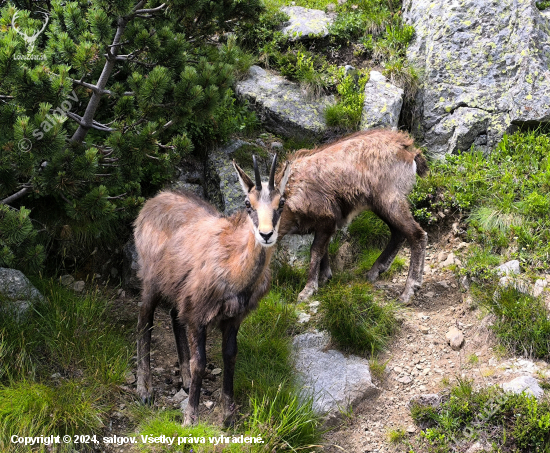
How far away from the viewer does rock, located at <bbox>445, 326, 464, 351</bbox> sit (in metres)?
6.21

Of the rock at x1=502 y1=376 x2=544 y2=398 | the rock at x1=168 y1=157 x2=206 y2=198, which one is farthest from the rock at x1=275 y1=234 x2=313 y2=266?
the rock at x1=502 y1=376 x2=544 y2=398

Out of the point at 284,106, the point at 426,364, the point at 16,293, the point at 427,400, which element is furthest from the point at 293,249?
the point at 16,293

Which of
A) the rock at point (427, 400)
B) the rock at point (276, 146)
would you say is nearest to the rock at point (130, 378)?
the rock at point (427, 400)

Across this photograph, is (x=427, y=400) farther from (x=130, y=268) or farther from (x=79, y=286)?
(x=79, y=286)

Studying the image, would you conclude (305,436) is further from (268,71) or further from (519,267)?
(268,71)

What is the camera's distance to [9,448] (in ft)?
14.9

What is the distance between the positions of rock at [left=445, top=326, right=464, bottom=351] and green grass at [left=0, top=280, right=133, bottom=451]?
356cm

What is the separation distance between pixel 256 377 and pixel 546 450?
2.67 meters

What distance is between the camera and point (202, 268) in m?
5.21

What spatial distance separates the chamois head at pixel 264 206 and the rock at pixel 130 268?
2.90 meters

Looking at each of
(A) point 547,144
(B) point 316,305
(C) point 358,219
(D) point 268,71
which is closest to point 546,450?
(B) point 316,305

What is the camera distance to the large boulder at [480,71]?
28.0 ft

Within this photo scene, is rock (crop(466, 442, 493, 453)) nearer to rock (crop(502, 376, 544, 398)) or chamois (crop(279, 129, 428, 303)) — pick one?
rock (crop(502, 376, 544, 398))

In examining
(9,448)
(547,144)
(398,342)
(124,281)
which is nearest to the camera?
(9,448)
